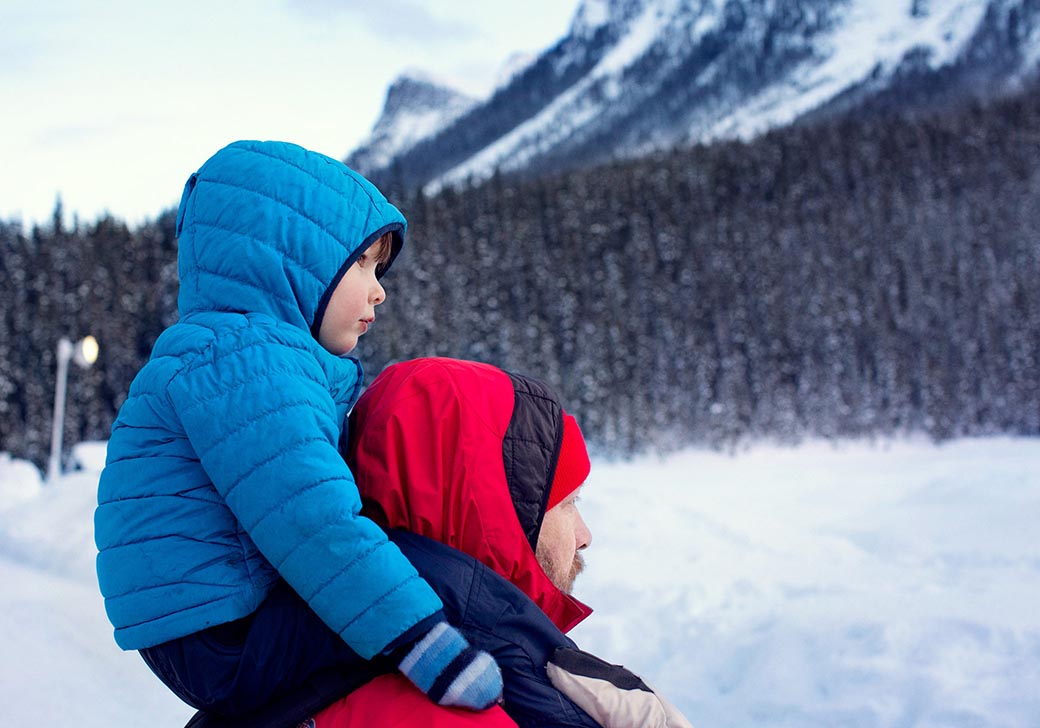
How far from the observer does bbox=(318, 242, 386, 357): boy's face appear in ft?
5.59

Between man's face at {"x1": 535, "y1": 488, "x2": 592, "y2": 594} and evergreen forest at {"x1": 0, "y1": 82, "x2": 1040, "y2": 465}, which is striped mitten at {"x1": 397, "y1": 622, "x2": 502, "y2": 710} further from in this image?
evergreen forest at {"x1": 0, "y1": 82, "x2": 1040, "y2": 465}

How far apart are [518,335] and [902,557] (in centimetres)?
3751

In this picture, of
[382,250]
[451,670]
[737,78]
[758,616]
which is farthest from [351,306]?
[737,78]

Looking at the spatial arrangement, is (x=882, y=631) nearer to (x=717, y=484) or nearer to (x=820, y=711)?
(x=820, y=711)

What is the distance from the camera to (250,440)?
1427mm

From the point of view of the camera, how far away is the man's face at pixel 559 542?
162cm

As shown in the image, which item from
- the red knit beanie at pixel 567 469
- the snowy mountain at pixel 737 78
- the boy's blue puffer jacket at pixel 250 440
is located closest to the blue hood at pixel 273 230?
the boy's blue puffer jacket at pixel 250 440

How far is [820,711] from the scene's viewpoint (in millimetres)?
3955

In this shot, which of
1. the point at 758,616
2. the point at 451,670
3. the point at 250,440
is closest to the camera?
the point at 451,670

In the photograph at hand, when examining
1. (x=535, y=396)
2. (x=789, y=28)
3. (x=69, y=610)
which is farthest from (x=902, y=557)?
(x=789, y=28)

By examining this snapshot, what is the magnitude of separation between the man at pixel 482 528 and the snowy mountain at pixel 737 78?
101293 mm

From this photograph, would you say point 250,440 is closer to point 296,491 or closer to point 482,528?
point 296,491

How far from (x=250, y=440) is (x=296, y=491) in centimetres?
12

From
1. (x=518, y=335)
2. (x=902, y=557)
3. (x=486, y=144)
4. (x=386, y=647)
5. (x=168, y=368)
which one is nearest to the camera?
(x=386, y=647)
